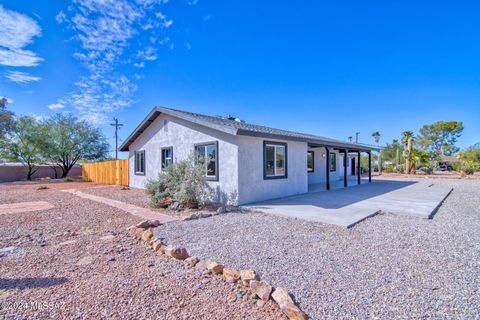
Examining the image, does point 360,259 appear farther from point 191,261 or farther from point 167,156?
point 167,156

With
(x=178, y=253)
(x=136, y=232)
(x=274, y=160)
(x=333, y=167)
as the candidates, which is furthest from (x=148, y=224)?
(x=333, y=167)

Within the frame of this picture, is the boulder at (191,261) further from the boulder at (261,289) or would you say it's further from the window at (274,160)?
the window at (274,160)

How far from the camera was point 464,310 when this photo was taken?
2.27 metres

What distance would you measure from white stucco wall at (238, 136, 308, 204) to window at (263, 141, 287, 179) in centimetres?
19

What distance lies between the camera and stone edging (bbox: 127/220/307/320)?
2287mm

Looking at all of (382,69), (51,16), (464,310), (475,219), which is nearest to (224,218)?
(464,310)

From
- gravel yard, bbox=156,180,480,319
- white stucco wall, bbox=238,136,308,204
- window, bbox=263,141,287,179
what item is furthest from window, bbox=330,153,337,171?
gravel yard, bbox=156,180,480,319

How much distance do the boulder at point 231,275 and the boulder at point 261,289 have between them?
12.7 inches

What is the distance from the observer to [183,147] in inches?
404

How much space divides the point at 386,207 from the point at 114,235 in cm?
771

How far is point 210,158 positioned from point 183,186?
175 centimetres

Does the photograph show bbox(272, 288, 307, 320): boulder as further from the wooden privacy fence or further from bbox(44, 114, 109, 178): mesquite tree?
bbox(44, 114, 109, 178): mesquite tree

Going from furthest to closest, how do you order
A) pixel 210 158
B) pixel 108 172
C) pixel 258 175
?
pixel 108 172
pixel 210 158
pixel 258 175

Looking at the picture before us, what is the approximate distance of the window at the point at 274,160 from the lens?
29.2 ft
